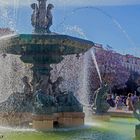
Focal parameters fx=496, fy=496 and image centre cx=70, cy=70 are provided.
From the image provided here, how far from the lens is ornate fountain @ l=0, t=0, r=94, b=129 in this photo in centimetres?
1523

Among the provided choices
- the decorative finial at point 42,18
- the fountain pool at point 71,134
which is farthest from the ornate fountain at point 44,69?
the fountain pool at point 71,134

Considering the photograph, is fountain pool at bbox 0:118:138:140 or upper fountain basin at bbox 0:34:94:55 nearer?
fountain pool at bbox 0:118:138:140

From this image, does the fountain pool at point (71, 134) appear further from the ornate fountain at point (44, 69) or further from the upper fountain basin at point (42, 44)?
the upper fountain basin at point (42, 44)

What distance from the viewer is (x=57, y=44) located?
16375mm

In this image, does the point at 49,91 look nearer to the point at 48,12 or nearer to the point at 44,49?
the point at 44,49

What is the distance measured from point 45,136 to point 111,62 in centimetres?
4764

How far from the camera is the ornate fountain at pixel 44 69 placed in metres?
15.2

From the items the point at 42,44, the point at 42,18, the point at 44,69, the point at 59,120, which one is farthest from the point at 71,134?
the point at 42,18

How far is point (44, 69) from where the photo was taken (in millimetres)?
17547

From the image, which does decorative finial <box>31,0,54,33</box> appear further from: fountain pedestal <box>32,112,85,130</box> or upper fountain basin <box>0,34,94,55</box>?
fountain pedestal <box>32,112,85,130</box>

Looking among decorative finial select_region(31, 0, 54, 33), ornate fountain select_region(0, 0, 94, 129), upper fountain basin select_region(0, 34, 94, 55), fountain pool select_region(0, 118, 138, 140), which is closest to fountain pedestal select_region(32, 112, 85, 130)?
ornate fountain select_region(0, 0, 94, 129)

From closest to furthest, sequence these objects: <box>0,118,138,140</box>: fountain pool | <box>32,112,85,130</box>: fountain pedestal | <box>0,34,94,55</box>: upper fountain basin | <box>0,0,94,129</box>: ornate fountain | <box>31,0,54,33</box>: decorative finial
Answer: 1. <box>0,118,138,140</box>: fountain pool
2. <box>32,112,85,130</box>: fountain pedestal
3. <box>0,0,94,129</box>: ornate fountain
4. <box>0,34,94,55</box>: upper fountain basin
5. <box>31,0,54,33</box>: decorative finial

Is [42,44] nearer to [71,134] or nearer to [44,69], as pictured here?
[44,69]

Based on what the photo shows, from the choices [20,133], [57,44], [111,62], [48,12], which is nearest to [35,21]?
[48,12]
